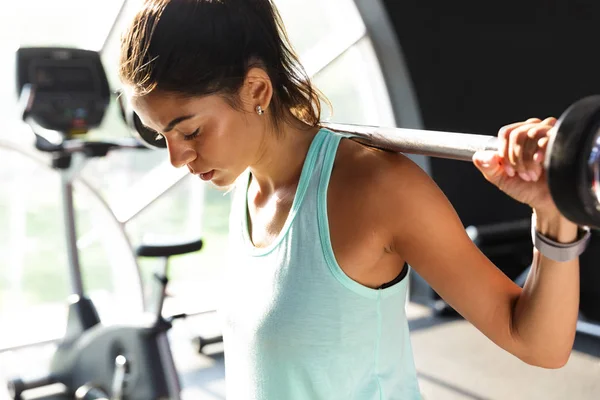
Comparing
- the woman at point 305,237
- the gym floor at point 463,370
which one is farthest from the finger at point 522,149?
the gym floor at point 463,370

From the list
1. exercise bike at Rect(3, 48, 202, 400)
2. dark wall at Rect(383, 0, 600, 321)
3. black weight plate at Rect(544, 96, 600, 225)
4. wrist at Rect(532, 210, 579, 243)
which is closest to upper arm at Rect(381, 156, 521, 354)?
wrist at Rect(532, 210, 579, 243)

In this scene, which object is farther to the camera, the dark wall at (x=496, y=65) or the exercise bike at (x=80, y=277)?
the dark wall at (x=496, y=65)

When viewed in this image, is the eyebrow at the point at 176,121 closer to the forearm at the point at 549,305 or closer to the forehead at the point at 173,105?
the forehead at the point at 173,105

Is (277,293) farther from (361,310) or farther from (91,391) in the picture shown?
(91,391)

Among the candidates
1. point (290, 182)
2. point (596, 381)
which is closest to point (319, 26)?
point (596, 381)

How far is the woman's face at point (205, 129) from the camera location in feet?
3.03

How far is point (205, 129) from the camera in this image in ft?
3.08

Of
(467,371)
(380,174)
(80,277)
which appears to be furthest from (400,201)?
(467,371)

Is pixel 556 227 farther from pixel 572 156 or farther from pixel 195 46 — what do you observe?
pixel 195 46

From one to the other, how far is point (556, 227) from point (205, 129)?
499mm

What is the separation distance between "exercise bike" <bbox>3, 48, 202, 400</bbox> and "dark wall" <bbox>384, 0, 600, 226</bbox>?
6.09 feet

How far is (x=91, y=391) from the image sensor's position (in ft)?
7.93

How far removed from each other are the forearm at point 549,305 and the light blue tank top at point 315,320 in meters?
0.19

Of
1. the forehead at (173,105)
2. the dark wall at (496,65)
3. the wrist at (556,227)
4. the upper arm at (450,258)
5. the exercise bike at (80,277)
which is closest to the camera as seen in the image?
the wrist at (556,227)
